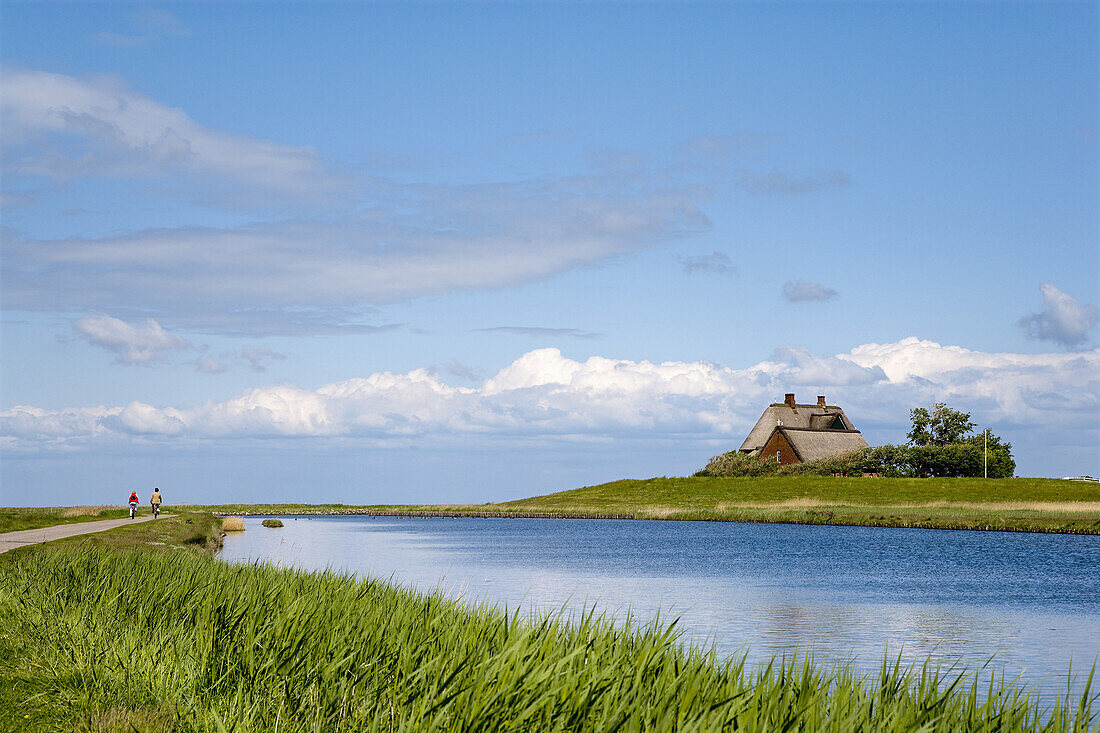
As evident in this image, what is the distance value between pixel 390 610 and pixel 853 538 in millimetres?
44716

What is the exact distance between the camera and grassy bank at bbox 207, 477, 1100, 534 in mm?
59156

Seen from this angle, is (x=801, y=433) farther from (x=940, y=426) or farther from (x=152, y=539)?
(x=152, y=539)

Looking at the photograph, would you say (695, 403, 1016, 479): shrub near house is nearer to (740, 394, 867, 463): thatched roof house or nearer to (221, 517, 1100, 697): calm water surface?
(740, 394, 867, 463): thatched roof house

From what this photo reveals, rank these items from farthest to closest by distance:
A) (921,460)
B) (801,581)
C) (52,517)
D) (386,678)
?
(921,460) → (52,517) → (801,581) → (386,678)

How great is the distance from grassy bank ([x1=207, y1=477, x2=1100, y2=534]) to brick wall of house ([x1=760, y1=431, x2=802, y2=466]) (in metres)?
6.74

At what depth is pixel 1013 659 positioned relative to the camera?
1836cm

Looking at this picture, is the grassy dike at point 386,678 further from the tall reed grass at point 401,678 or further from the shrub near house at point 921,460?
the shrub near house at point 921,460

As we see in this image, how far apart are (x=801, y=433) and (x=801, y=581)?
67906mm

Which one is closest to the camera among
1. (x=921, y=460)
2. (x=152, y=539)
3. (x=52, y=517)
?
(x=152, y=539)

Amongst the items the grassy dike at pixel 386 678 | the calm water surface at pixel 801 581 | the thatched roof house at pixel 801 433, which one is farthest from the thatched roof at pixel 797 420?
the grassy dike at pixel 386 678

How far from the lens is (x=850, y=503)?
244 ft

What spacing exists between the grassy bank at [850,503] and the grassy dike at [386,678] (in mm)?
48409

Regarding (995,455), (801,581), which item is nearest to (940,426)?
(995,455)

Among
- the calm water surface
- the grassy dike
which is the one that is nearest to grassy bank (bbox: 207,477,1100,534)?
the calm water surface
